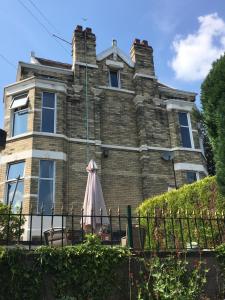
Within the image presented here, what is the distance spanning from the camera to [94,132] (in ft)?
58.6

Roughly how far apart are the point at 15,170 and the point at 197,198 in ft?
30.2

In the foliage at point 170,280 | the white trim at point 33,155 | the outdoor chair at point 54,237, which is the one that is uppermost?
the white trim at point 33,155

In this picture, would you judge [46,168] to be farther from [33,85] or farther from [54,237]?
[54,237]

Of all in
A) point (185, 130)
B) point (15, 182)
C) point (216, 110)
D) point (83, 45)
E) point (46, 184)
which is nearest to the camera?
point (216, 110)

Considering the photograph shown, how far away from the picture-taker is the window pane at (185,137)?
19.5 metres

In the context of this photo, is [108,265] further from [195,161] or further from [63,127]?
[195,161]

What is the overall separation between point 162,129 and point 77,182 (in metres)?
5.99

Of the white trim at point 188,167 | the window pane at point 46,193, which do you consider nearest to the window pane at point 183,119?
the white trim at point 188,167

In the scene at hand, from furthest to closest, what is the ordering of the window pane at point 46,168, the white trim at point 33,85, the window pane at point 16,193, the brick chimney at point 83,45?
the brick chimney at point 83,45
the white trim at point 33,85
the window pane at point 46,168
the window pane at point 16,193

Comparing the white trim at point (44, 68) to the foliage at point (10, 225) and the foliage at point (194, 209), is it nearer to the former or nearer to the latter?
the foliage at point (10, 225)

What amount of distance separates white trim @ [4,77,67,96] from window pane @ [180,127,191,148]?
695 cm

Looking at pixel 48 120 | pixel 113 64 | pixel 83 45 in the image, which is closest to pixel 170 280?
pixel 48 120

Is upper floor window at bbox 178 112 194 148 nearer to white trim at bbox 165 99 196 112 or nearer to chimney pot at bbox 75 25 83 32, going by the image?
white trim at bbox 165 99 196 112

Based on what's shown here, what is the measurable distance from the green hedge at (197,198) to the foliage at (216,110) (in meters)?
1.34
